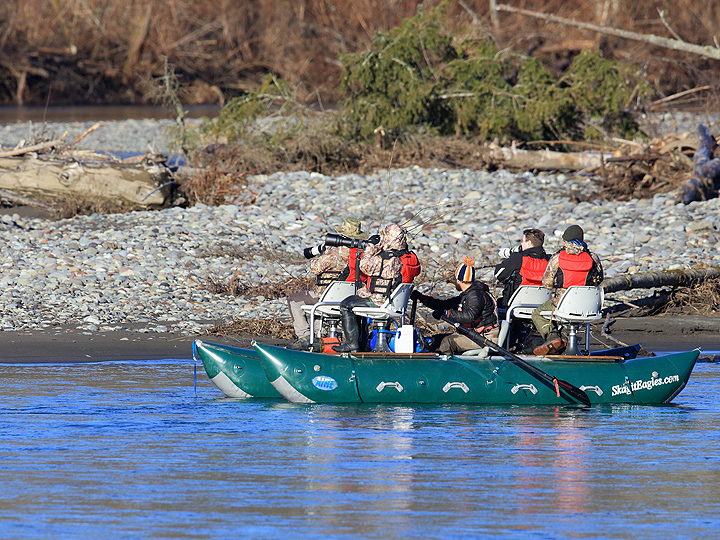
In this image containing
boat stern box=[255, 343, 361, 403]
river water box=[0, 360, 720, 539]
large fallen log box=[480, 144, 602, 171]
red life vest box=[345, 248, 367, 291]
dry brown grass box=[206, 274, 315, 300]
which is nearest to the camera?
river water box=[0, 360, 720, 539]

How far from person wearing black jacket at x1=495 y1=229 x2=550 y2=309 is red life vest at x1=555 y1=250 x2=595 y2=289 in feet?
1.61

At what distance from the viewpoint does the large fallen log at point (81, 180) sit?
1923 cm

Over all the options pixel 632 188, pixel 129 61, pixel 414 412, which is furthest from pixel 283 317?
pixel 129 61

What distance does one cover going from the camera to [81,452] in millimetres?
8383

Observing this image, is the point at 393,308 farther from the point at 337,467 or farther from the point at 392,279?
the point at 337,467

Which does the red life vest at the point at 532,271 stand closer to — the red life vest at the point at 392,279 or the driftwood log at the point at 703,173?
the red life vest at the point at 392,279

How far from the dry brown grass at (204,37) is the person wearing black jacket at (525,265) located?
27.0 meters

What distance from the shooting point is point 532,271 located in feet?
36.2

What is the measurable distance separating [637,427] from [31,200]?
40.3 ft

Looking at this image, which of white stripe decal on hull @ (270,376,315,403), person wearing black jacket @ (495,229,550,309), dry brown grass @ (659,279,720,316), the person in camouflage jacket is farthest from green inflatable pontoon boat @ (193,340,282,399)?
dry brown grass @ (659,279,720,316)

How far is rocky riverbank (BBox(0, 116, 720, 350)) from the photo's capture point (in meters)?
14.3

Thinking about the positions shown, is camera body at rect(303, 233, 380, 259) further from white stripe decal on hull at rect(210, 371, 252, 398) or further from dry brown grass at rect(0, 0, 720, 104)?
dry brown grass at rect(0, 0, 720, 104)

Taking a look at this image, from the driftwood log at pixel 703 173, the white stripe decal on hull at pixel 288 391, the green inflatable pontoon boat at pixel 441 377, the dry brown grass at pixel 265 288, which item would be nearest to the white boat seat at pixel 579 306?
the green inflatable pontoon boat at pixel 441 377

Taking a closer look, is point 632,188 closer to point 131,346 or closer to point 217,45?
point 131,346
